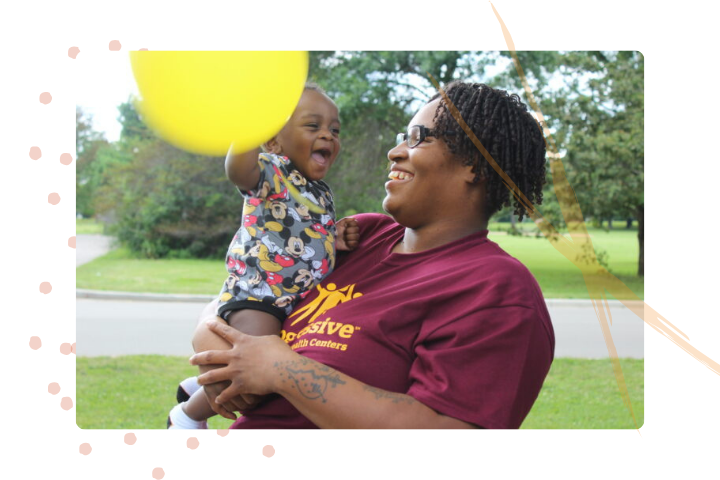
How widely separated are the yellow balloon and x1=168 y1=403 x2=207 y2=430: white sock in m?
0.79

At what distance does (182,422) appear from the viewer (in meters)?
1.97

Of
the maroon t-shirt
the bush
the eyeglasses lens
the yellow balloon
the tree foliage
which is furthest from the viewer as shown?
the bush

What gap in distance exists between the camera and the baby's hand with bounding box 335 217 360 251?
189 centimetres

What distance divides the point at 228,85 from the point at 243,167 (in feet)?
0.96

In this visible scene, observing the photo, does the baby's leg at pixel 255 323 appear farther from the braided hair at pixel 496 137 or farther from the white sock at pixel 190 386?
the braided hair at pixel 496 137

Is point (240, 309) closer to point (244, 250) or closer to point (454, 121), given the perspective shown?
point (244, 250)

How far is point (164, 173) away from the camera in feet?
34.5

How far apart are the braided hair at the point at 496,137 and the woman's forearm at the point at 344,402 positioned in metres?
0.58

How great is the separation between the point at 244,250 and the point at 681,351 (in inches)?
48.3
